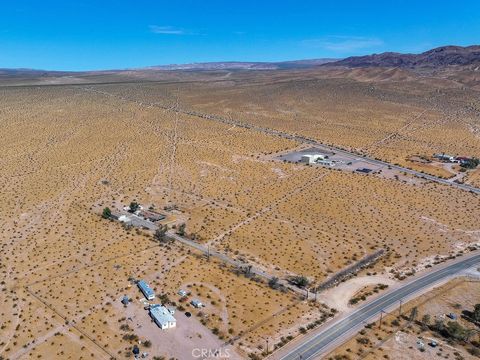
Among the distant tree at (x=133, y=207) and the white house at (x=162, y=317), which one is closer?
the white house at (x=162, y=317)

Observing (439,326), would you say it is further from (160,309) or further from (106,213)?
(106,213)

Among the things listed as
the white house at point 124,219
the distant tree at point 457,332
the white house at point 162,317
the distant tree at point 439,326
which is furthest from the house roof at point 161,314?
the distant tree at point 457,332

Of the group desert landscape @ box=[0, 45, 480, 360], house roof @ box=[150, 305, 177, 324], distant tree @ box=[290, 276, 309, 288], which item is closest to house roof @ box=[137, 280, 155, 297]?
desert landscape @ box=[0, 45, 480, 360]

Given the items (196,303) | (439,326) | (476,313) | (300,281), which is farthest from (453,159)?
(196,303)

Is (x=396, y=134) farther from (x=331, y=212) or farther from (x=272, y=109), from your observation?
(x=331, y=212)

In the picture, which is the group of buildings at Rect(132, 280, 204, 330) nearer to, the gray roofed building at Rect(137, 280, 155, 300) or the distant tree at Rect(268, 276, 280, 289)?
the gray roofed building at Rect(137, 280, 155, 300)

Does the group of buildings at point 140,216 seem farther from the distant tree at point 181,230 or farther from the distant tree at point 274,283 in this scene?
the distant tree at point 274,283

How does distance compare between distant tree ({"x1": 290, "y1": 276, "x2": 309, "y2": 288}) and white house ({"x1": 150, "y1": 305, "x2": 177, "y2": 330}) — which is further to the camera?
distant tree ({"x1": 290, "y1": 276, "x2": 309, "y2": 288})
